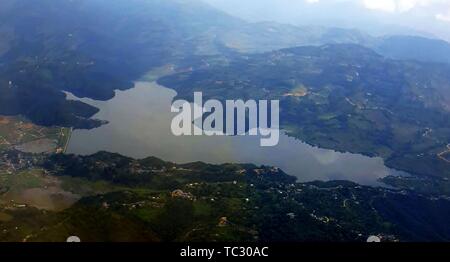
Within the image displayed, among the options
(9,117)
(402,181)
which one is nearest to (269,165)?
(402,181)

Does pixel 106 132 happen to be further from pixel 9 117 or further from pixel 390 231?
pixel 390 231

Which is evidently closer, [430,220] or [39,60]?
[430,220]

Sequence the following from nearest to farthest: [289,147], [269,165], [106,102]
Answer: [269,165] → [289,147] → [106,102]
